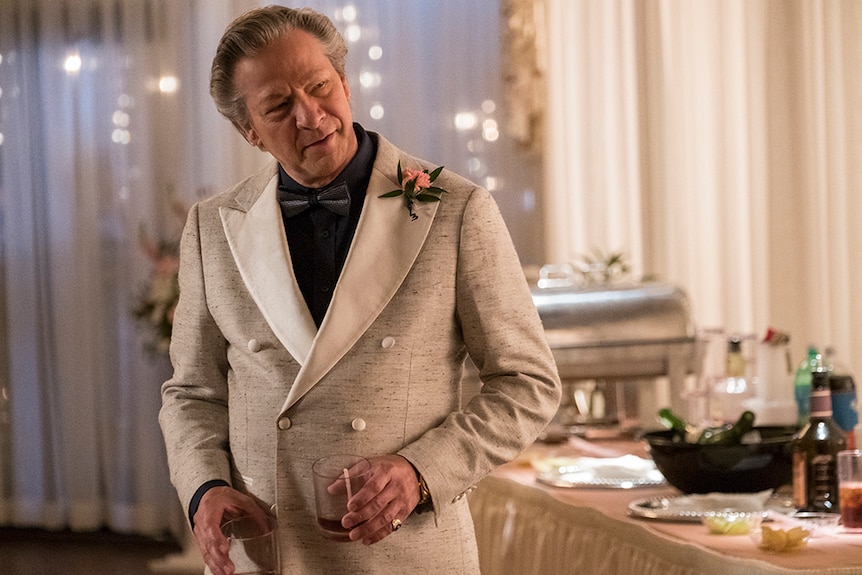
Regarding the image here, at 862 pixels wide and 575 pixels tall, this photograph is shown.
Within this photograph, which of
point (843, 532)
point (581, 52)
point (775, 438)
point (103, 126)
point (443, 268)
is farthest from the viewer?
point (103, 126)

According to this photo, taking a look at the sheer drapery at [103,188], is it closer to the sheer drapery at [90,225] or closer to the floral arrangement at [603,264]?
the sheer drapery at [90,225]

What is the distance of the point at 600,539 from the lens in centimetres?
215

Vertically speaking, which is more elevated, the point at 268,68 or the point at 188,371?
the point at 268,68

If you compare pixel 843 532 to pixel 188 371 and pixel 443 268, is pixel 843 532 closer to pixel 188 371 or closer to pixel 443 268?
pixel 443 268

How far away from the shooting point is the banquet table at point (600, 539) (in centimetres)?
175

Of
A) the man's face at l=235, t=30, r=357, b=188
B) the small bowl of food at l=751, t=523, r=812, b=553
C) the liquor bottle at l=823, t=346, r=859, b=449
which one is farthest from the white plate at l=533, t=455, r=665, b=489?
the man's face at l=235, t=30, r=357, b=188

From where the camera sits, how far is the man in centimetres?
155

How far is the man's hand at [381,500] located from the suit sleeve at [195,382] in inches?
11.6

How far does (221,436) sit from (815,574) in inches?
34.1

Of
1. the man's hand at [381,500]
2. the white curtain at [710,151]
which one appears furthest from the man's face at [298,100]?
the white curtain at [710,151]

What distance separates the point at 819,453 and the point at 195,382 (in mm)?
1077

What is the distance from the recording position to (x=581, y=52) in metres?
5.37

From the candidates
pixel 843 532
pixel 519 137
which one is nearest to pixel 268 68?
pixel 843 532

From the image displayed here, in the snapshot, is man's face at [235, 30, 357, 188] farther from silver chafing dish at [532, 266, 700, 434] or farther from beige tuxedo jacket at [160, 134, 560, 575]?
silver chafing dish at [532, 266, 700, 434]
